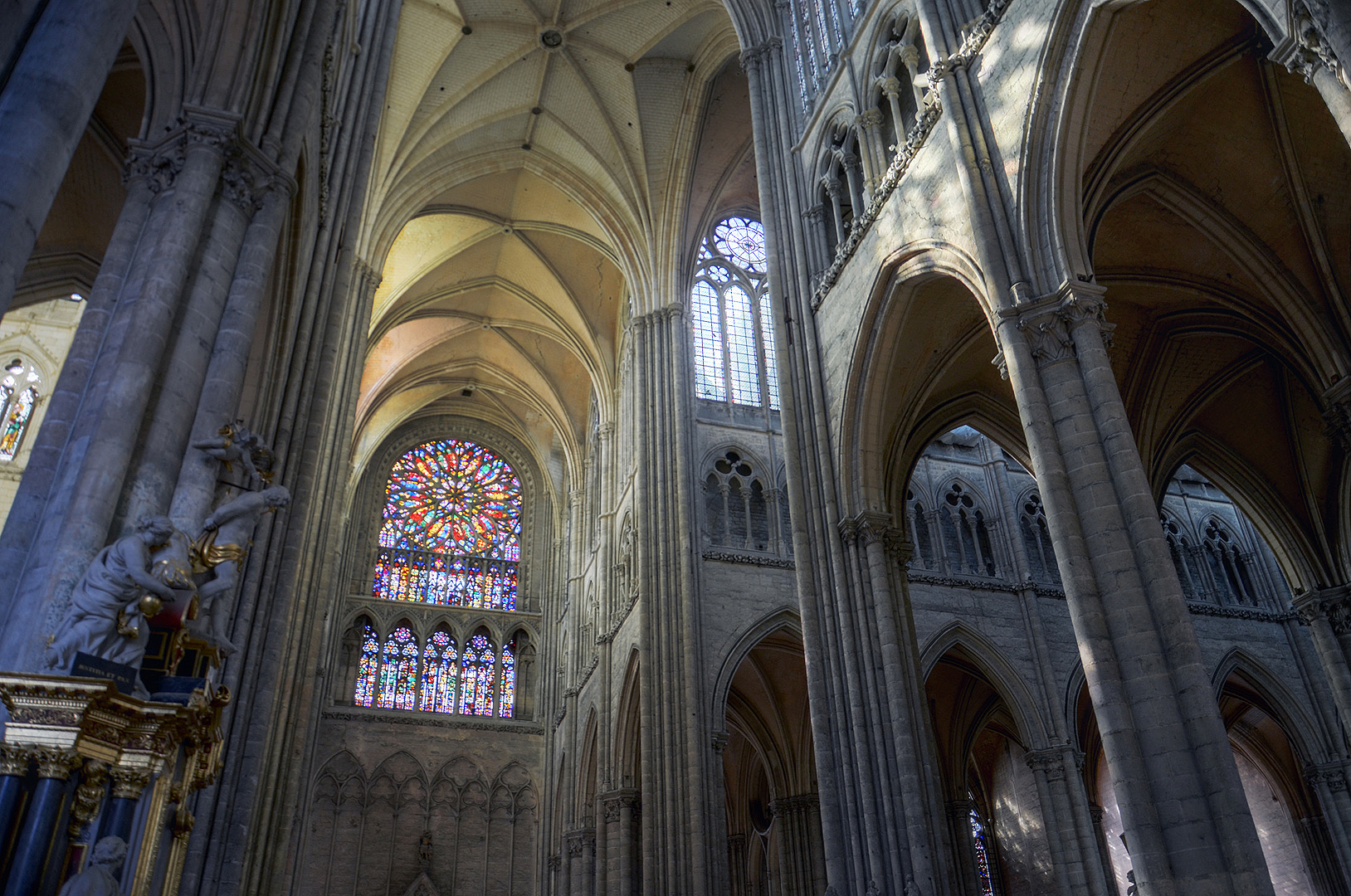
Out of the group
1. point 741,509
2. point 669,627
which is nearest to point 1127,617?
point 669,627

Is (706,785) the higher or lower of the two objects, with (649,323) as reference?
lower

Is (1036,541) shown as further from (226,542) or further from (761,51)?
(226,542)

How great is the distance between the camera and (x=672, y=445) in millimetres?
20688

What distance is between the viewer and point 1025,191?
9.16 m

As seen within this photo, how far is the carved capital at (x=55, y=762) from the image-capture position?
4297mm

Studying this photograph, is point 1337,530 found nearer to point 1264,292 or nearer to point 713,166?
point 1264,292

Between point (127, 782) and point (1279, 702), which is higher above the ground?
point (1279, 702)

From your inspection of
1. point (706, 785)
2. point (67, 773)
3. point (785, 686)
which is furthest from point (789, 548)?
point (67, 773)

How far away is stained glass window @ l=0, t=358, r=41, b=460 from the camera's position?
52.2 ft

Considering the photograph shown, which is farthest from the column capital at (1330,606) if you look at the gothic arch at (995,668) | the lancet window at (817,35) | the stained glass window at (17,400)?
the stained glass window at (17,400)

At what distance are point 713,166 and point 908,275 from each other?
12.4m

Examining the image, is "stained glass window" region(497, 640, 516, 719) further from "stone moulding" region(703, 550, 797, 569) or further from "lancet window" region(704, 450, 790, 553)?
"stone moulding" region(703, 550, 797, 569)

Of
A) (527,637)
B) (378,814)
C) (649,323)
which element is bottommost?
(378,814)

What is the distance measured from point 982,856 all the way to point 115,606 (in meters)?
23.1
